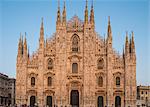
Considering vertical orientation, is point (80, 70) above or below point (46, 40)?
below

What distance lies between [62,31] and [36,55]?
24.1 ft

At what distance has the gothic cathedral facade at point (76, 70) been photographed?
6328 cm

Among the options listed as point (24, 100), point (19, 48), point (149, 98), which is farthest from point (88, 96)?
point (149, 98)

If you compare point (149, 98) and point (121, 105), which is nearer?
point (121, 105)

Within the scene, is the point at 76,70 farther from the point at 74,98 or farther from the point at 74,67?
the point at 74,98

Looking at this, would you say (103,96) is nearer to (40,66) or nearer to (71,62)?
(71,62)

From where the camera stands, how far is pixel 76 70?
65.7 metres

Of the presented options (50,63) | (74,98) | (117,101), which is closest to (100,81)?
(117,101)

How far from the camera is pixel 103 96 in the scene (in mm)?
63938

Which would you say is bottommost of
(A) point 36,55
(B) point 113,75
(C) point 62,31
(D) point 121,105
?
(D) point 121,105

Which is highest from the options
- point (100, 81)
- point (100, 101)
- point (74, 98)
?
point (100, 81)

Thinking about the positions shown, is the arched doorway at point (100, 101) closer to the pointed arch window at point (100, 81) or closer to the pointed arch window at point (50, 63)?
the pointed arch window at point (100, 81)

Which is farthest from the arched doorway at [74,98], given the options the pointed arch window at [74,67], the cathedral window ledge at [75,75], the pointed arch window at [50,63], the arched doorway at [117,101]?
the arched doorway at [117,101]

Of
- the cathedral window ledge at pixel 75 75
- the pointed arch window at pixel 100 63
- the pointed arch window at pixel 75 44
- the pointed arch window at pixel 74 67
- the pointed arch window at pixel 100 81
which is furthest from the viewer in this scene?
the pointed arch window at pixel 75 44
